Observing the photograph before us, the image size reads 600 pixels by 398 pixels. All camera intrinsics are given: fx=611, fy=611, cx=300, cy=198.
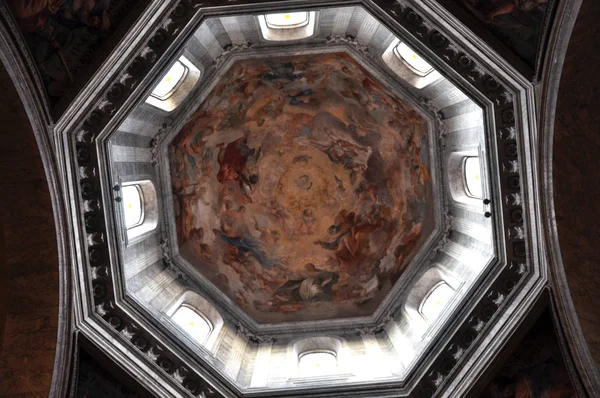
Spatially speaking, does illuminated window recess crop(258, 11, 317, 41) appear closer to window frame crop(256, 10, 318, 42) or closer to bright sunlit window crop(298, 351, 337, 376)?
window frame crop(256, 10, 318, 42)

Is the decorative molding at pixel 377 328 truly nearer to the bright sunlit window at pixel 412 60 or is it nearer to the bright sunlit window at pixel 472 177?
the bright sunlit window at pixel 472 177

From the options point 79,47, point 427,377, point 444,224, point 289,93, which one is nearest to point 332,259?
point 444,224

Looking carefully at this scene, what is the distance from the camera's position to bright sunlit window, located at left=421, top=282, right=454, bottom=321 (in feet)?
43.3

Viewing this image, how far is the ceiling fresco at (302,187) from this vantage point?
15109 mm

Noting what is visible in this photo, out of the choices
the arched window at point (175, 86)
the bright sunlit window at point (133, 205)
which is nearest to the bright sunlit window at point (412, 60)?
the arched window at point (175, 86)

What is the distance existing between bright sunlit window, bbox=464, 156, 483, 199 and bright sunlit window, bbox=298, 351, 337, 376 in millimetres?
4853

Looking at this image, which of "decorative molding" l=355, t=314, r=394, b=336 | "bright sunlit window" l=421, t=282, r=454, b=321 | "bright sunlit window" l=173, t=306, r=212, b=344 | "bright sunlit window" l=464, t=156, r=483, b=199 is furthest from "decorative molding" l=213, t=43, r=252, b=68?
"decorative molding" l=355, t=314, r=394, b=336

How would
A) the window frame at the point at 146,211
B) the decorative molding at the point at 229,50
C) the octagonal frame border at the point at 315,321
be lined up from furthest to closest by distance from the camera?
the octagonal frame border at the point at 315,321, the decorative molding at the point at 229,50, the window frame at the point at 146,211

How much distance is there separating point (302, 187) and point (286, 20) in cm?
572

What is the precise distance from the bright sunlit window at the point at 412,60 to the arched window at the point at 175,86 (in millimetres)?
4423

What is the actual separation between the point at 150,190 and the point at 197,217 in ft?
6.44

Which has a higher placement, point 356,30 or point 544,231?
point 356,30

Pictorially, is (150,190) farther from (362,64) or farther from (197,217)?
(362,64)

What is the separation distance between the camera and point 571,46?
8742mm
